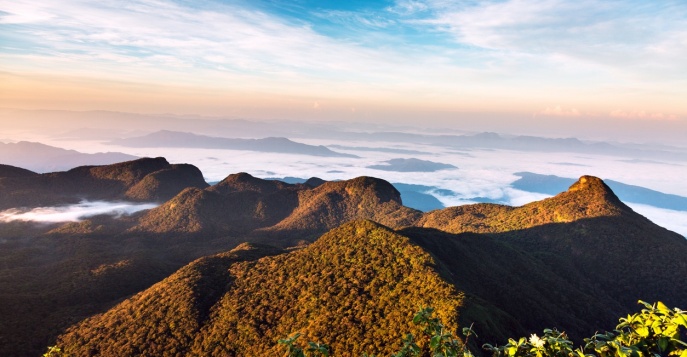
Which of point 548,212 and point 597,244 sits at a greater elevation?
point 548,212

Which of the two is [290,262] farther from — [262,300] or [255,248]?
Answer: [255,248]

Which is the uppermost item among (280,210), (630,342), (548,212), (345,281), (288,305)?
(630,342)

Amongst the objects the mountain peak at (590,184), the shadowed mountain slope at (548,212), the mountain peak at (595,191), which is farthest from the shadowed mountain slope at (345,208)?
the mountain peak at (595,191)

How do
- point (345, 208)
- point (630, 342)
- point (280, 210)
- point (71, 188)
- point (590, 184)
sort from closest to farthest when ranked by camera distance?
point (630, 342), point (590, 184), point (345, 208), point (280, 210), point (71, 188)

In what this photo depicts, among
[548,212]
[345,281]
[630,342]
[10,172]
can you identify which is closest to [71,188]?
[10,172]

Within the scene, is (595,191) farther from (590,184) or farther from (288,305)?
(288,305)

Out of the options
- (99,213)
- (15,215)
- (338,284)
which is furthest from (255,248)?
(15,215)

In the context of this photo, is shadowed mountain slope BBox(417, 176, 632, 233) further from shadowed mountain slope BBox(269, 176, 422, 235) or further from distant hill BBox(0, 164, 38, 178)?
distant hill BBox(0, 164, 38, 178)

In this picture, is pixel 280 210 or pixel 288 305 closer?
pixel 288 305

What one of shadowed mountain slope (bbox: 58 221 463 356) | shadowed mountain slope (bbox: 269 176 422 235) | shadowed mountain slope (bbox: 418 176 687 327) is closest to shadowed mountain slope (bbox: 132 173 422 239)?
shadowed mountain slope (bbox: 269 176 422 235)
